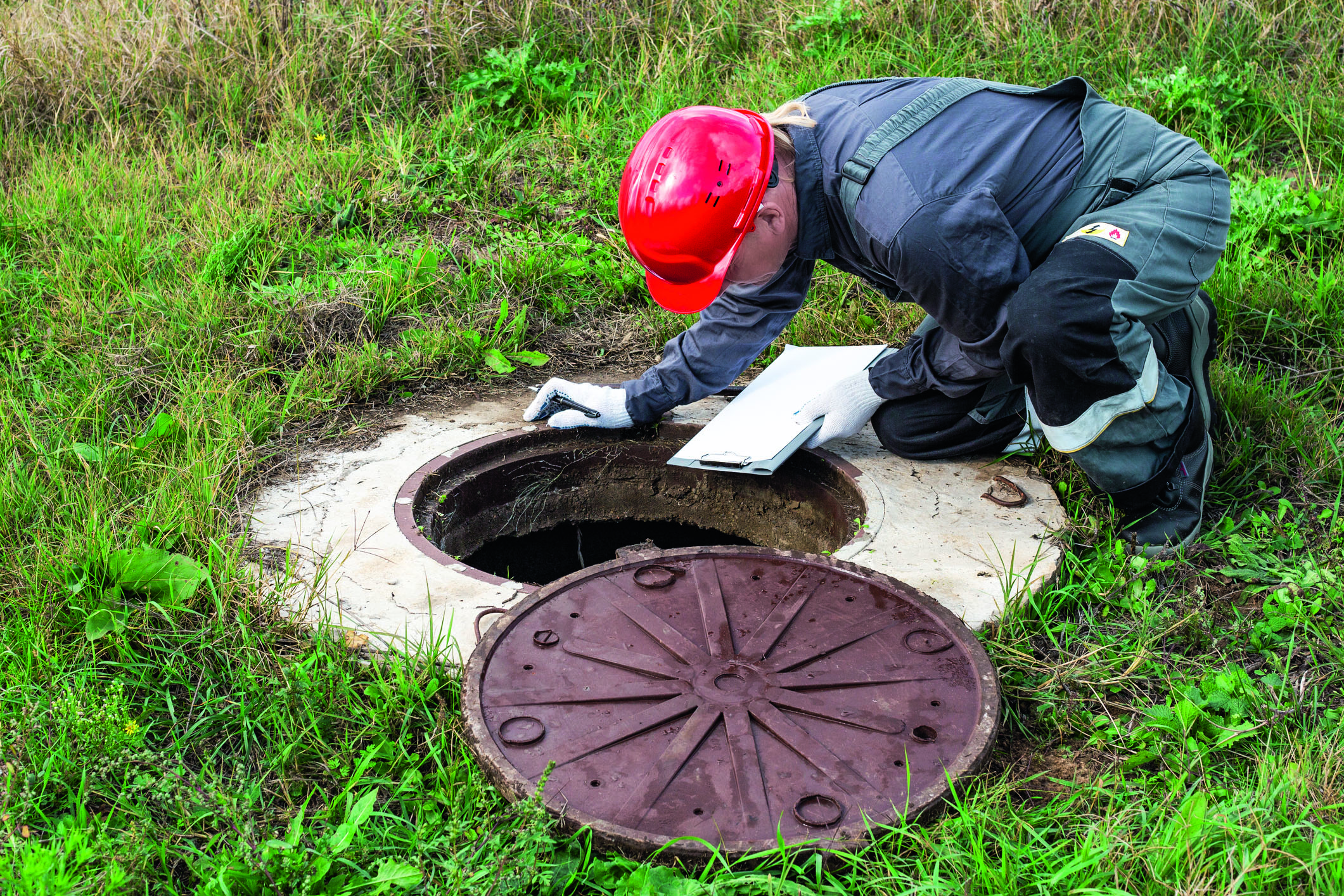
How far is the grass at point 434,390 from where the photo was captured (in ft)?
5.43

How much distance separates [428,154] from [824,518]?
97.1 inches

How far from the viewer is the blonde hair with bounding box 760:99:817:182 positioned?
2.32 m

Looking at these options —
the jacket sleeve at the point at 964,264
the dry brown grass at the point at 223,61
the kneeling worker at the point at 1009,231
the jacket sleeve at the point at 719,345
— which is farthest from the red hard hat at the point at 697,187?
the dry brown grass at the point at 223,61

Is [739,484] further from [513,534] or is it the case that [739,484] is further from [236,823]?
[236,823]

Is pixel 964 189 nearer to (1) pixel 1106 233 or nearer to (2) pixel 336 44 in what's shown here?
(1) pixel 1106 233

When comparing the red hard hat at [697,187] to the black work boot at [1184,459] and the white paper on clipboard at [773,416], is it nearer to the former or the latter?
the white paper on clipboard at [773,416]

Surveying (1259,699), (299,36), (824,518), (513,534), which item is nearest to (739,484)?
(824,518)

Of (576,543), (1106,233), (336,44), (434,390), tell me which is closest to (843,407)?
(1106,233)

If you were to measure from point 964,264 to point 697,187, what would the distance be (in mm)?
585

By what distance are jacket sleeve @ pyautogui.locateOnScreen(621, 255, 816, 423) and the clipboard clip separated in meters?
0.27

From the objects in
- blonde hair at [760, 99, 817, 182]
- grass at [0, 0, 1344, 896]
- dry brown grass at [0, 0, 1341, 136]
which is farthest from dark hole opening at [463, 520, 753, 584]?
dry brown grass at [0, 0, 1341, 136]

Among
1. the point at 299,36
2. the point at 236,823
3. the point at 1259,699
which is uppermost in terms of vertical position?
the point at 299,36

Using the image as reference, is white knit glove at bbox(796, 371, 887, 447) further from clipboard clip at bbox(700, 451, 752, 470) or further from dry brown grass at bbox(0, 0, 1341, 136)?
dry brown grass at bbox(0, 0, 1341, 136)

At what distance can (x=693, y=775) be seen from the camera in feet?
5.68
